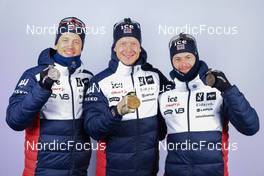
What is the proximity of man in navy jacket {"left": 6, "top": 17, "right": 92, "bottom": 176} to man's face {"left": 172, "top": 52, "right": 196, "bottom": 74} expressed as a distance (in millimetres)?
504

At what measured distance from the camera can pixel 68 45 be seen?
1.94 meters

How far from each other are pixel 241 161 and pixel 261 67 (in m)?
0.64

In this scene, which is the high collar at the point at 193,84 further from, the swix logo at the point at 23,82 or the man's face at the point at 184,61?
the swix logo at the point at 23,82

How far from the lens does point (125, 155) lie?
1.90 meters

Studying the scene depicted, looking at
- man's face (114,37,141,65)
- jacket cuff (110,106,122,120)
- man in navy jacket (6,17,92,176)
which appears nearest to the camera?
jacket cuff (110,106,122,120)

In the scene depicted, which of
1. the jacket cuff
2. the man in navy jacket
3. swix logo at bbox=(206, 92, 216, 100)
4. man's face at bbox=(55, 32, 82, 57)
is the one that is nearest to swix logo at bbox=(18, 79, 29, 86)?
the man in navy jacket

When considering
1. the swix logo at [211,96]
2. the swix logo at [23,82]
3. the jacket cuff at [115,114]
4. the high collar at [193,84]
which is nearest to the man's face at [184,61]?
the high collar at [193,84]

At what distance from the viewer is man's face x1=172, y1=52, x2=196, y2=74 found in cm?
190

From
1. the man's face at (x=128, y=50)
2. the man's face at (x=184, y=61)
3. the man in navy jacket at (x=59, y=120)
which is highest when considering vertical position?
the man's face at (x=128, y=50)

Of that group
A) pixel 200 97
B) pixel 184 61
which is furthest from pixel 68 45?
pixel 200 97

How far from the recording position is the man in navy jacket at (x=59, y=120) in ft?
6.10

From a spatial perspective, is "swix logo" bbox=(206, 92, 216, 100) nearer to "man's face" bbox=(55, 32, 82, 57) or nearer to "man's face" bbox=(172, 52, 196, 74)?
"man's face" bbox=(172, 52, 196, 74)

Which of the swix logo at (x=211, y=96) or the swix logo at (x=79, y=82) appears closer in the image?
the swix logo at (x=211, y=96)

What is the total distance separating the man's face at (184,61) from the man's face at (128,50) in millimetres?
210
